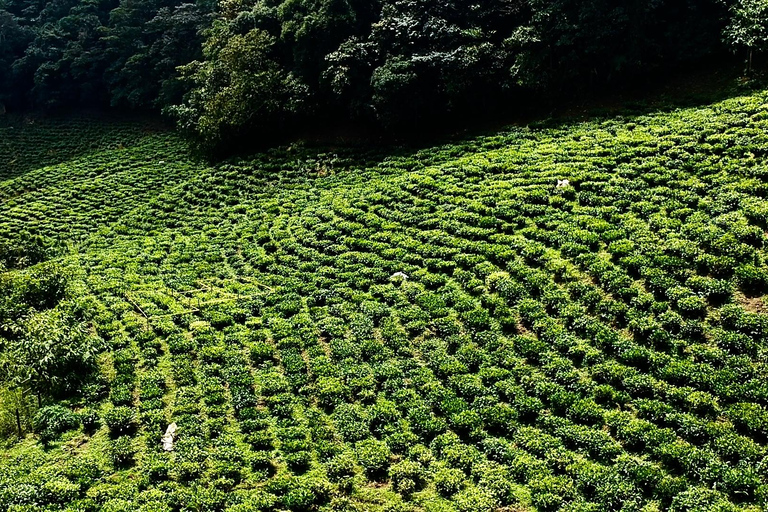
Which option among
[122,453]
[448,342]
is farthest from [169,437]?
[448,342]

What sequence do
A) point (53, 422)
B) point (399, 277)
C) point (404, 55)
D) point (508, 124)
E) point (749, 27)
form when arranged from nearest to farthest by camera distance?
point (53, 422)
point (399, 277)
point (749, 27)
point (508, 124)
point (404, 55)

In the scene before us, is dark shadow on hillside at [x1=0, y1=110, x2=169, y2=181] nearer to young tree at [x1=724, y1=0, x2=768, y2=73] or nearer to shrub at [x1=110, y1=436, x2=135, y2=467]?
shrub at [x1=110, y1=436, x2=135, y2=467]

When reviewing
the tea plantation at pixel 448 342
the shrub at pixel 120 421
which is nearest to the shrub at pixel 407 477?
the tea plantation at pixel 448 342

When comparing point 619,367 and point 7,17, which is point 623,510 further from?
point 7,17

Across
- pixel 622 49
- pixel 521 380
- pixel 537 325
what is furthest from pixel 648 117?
pixel 521 380

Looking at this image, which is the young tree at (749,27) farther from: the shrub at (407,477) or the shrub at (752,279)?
the shrub at (407,477)

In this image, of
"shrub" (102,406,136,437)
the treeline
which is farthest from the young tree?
"shrub" (102,406,136,437)

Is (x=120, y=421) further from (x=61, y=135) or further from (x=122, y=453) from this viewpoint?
(x=61, y=135)
